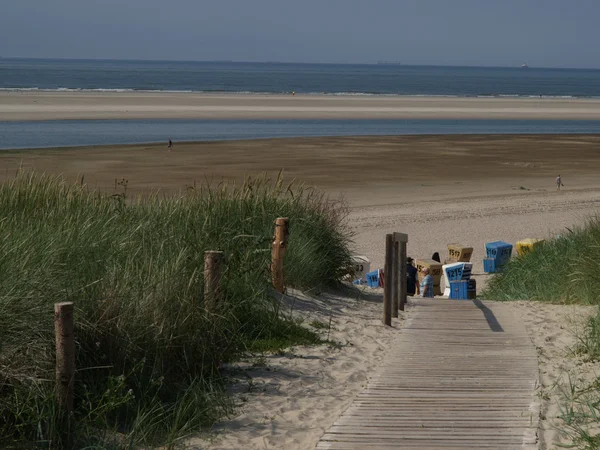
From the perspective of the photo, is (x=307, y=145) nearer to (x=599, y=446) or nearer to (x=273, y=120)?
(x=273, y=120)

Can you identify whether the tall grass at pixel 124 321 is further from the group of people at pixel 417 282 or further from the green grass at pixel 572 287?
the group of people at pixel 417 282

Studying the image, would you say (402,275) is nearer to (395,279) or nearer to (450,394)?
(395,279)

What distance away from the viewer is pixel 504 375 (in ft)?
26.5

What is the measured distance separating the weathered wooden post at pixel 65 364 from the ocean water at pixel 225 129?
3609 cm

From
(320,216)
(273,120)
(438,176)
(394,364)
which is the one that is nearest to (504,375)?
(394,364)

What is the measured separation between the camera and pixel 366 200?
29016 millimetres

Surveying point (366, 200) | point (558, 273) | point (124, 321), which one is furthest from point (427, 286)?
point (366, 200)

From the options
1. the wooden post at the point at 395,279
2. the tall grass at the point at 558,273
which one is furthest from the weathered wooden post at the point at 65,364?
the tall grass at the point at 558,273

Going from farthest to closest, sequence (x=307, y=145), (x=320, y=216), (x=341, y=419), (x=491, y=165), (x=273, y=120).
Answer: (x=273, y=120)
(x=307, y=145)
(x=491, y=165)
(x=320, y=216)
(x=341, y=419)

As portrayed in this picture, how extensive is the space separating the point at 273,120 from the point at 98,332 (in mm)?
53990

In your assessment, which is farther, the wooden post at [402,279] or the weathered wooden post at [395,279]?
the wooden post at [402,279]

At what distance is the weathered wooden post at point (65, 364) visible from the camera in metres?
5.89

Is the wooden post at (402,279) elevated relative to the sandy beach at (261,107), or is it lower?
lower

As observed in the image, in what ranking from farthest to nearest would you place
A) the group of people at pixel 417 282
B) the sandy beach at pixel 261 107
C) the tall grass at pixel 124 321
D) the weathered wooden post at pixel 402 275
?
the sandy beach at pixel 261 107 → the group of people at pixel 417 282 → the weathered wooden post at pixel 402 275 → the tall grass at pixel 124 321
